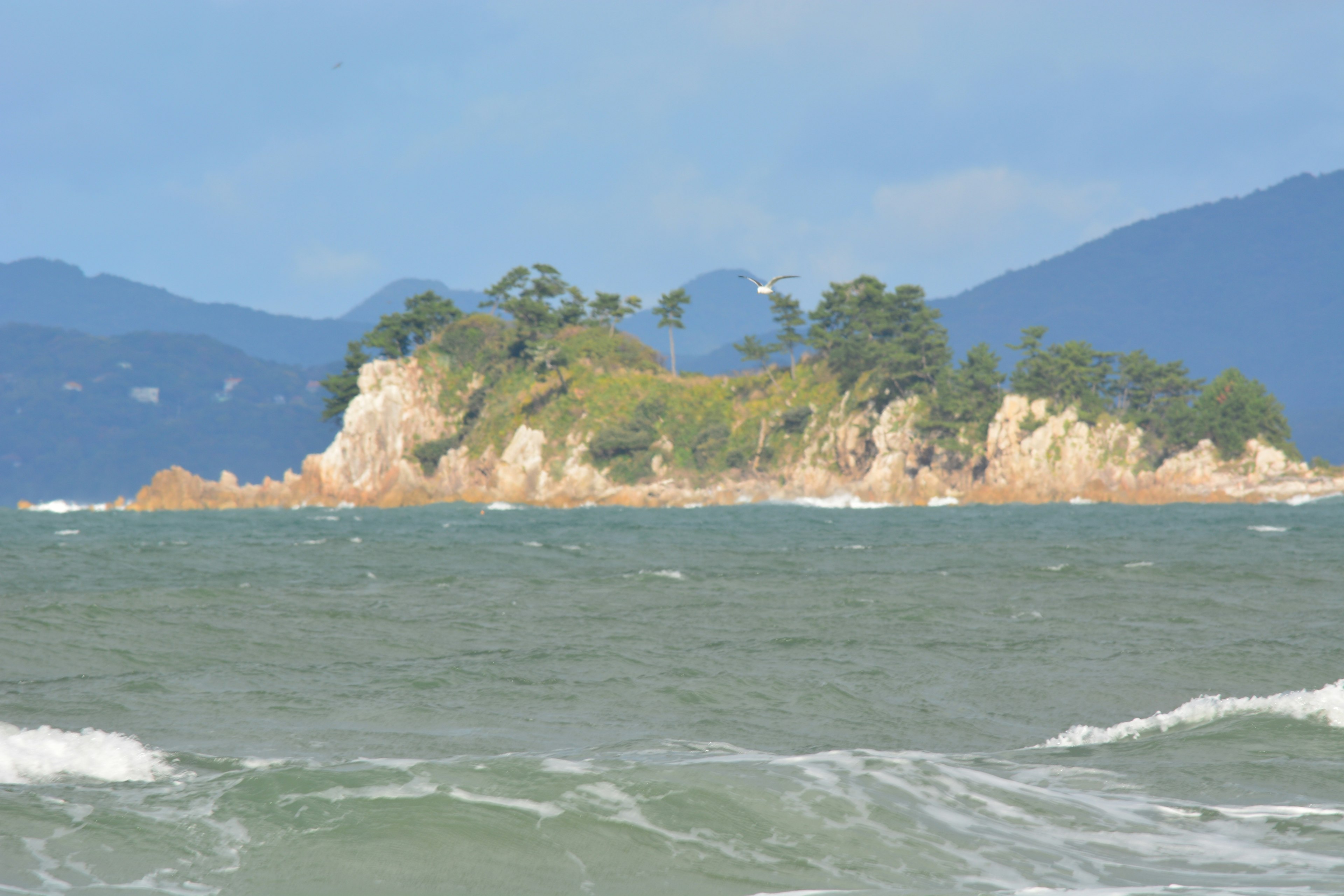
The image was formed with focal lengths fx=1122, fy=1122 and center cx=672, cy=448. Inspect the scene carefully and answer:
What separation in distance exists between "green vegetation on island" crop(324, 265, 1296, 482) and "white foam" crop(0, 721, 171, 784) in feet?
289

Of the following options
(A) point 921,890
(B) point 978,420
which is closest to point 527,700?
(A) point 921,890

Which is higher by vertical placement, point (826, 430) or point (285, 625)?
point (826, 430)

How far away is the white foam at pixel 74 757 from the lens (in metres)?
9.36

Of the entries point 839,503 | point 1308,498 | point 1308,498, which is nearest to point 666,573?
point 839,503

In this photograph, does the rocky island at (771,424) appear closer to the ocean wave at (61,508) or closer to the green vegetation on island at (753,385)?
the green vegetation on island at (753,385)

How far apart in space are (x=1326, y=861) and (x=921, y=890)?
283 centimetres

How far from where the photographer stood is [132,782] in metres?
9.04

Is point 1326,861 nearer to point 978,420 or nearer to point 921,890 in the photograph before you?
point 921,890

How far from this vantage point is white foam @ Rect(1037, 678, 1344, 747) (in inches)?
440

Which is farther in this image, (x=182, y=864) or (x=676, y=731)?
(x=676, y=731)

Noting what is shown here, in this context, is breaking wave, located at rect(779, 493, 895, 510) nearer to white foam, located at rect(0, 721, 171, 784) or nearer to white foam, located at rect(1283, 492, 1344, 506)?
white foam, located at rect(1283, 492, 1344, 506)

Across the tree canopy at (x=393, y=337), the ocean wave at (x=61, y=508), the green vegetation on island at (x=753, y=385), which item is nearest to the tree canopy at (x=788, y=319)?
the green vegetation on island at (x=753, y=385)

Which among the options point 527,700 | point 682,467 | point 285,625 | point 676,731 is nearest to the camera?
point 676,731

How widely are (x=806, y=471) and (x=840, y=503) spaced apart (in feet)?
34.0
